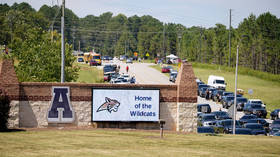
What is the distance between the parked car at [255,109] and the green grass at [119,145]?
27.7 meters

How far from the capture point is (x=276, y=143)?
81.1 feet

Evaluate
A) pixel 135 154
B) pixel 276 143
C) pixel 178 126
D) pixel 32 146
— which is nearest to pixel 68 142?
pixel 32 146

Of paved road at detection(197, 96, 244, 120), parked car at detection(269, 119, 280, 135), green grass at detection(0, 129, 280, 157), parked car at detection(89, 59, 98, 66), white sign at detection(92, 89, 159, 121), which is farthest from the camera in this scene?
parked car at detection(89, 59, 98, 66)

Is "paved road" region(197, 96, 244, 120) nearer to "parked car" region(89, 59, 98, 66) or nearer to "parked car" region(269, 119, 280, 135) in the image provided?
"parked car" region(269, 119, 280, 135)

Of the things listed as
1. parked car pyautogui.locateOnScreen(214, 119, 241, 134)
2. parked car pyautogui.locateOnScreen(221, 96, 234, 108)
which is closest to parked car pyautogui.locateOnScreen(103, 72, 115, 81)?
parked car pyautogui.locateOnScreen(221, 96, 234, 108)

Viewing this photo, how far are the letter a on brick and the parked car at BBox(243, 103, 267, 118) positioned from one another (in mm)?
30050

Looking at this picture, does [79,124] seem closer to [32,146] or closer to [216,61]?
[32,146]

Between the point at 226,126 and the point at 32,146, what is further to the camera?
the point at 226,126

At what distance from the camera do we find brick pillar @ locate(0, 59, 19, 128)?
85.1 feet

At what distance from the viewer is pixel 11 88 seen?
85.4ft

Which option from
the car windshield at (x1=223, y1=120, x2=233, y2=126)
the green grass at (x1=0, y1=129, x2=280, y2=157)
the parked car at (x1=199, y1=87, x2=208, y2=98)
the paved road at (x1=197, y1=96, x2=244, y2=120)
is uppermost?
the green grass at (x1=0, y1=129, x2=280, y2=157)

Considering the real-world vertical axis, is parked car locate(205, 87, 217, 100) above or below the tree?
below

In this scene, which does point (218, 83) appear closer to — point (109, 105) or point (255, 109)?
point (255, 109)

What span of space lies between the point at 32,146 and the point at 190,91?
38.3 ft
